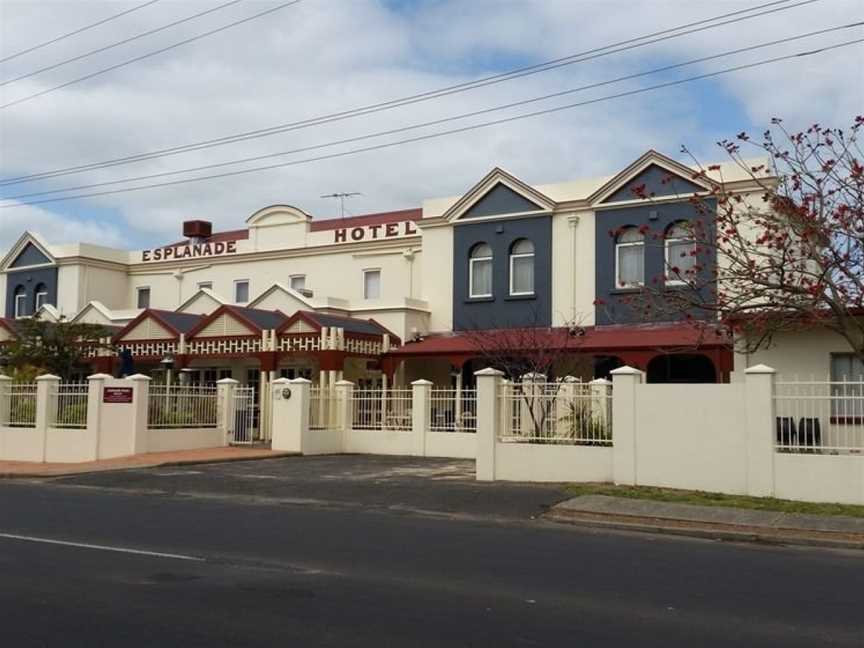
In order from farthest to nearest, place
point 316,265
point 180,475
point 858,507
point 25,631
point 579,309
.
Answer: point 316,265
point 579,309
point 180,475
point 858,507
point 25,631

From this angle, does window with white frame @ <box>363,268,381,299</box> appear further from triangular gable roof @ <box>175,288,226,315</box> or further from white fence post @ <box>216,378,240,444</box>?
white fence post @ <box>216,378,240,444</box>

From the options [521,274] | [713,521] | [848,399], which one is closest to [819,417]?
[848,399]

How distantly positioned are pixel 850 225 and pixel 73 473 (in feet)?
50.4

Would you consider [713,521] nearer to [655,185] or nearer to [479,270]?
[655,185]

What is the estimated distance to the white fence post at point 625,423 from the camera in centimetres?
1639

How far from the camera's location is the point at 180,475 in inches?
762

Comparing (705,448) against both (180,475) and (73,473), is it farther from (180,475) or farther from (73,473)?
(73,473)

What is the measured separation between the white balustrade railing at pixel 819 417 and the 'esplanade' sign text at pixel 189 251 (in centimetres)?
2480

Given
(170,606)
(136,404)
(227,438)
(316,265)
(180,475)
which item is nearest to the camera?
(170,606)

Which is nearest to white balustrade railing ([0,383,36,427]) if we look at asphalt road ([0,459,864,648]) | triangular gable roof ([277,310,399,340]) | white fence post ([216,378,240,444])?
white fence post ([216,378,240,444])

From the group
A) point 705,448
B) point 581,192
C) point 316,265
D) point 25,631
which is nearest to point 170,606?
point 25,631

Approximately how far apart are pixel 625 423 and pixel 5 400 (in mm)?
16537

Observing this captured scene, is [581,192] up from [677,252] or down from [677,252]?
up

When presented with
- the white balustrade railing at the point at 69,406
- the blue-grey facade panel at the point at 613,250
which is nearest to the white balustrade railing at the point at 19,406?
the white balustrade railing at the point at 69,406
